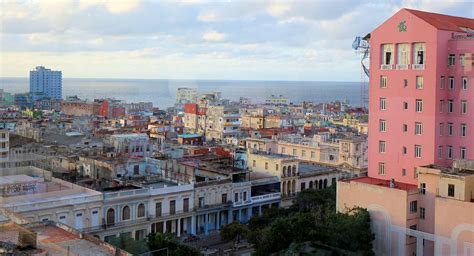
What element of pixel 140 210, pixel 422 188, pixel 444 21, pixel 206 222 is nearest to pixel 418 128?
pixel 422 188

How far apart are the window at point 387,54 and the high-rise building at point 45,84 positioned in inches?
2028

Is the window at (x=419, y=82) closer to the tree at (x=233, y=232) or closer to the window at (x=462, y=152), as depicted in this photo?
the window at (x=462, y=152)

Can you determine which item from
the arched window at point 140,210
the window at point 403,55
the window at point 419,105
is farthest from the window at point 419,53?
the arched window at point 140,210

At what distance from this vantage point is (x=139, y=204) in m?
14.4

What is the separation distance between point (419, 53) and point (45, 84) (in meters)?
58.9

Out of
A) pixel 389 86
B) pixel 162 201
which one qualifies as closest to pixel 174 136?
pixel 162 201

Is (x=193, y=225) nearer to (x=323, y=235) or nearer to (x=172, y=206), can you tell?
(x=172, y=206)

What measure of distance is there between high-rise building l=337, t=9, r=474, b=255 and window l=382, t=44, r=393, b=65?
19 mm

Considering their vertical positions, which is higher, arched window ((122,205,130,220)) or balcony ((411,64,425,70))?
balcony ((411,64,425,70))

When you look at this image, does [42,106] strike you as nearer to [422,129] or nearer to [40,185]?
[40,185]

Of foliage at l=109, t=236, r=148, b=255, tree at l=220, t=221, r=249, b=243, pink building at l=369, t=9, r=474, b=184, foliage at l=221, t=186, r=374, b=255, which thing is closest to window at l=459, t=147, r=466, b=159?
pink building at l=369, t=9, r=474, b=184

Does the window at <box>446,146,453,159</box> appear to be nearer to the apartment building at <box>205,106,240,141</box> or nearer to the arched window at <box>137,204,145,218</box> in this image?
the arched window at <box>137,204,145,218</box>

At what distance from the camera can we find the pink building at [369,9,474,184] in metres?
11.0

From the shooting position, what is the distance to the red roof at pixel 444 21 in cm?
1109
